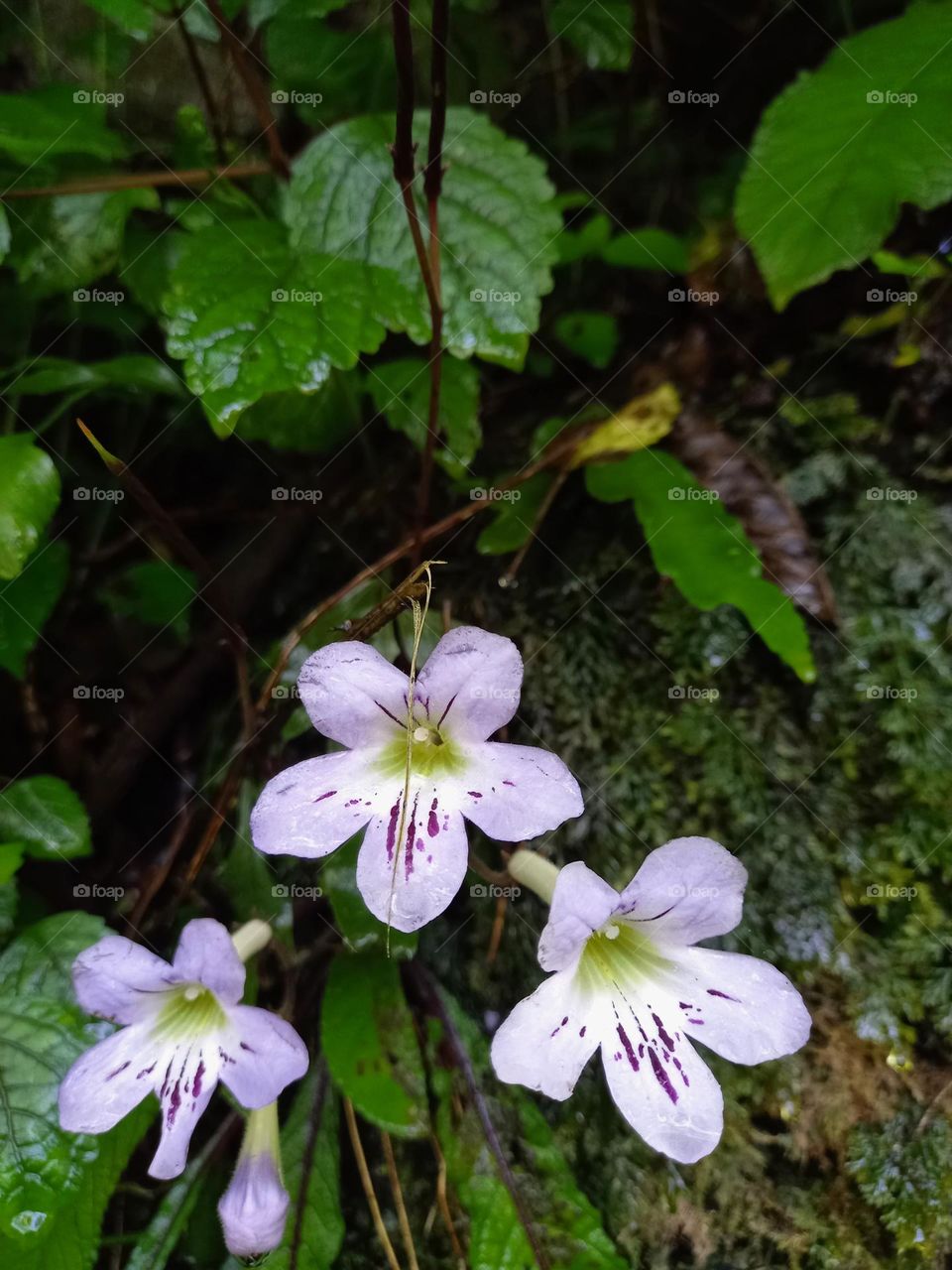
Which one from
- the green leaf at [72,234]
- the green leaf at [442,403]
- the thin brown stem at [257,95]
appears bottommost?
the green leaf at [442,403]

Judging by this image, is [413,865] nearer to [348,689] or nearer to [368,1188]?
[348,689]

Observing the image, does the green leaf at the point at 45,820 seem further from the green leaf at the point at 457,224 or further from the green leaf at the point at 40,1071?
the green leaf at the point at 457,224

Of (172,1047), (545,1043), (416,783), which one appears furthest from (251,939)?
(545,1043)

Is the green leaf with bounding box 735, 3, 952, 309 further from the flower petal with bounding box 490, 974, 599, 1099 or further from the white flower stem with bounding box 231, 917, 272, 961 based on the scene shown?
the white flower stem with bounding box 231, 917, 272, 961

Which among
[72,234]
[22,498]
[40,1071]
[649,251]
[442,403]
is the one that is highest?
[649,251]

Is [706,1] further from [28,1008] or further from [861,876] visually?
[28,1008]

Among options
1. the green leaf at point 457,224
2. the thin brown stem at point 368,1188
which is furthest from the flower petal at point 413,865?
the green leaf at point 457,224
